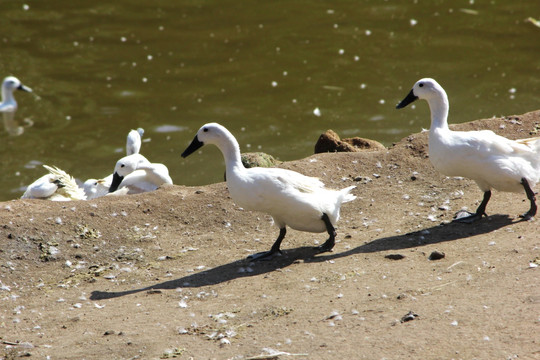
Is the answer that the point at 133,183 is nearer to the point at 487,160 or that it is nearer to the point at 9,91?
the point at 487,160

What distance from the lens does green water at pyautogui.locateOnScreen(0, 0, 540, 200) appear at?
44.4 ft

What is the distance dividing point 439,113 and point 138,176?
4433 mm

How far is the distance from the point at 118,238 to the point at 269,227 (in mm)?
1444

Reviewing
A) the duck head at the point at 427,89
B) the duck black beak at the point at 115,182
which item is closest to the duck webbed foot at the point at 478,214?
the duck head at the point at 427,89

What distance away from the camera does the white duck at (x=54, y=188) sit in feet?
30.5

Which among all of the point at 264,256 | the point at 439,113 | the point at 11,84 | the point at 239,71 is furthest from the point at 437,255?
the point at 11,84

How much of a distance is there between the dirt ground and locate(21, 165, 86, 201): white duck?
1729 millimetres

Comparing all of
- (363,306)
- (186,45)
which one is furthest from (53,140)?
(363,306)

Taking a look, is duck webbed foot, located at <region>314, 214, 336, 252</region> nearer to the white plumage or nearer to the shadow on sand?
the shadow on sand

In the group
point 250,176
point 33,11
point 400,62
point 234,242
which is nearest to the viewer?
point 250,176

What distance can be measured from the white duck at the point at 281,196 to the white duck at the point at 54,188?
11.6 feet

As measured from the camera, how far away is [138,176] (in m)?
9.90

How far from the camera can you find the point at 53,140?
13.9 metres

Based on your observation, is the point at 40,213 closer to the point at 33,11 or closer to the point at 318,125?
the point at 318,125
